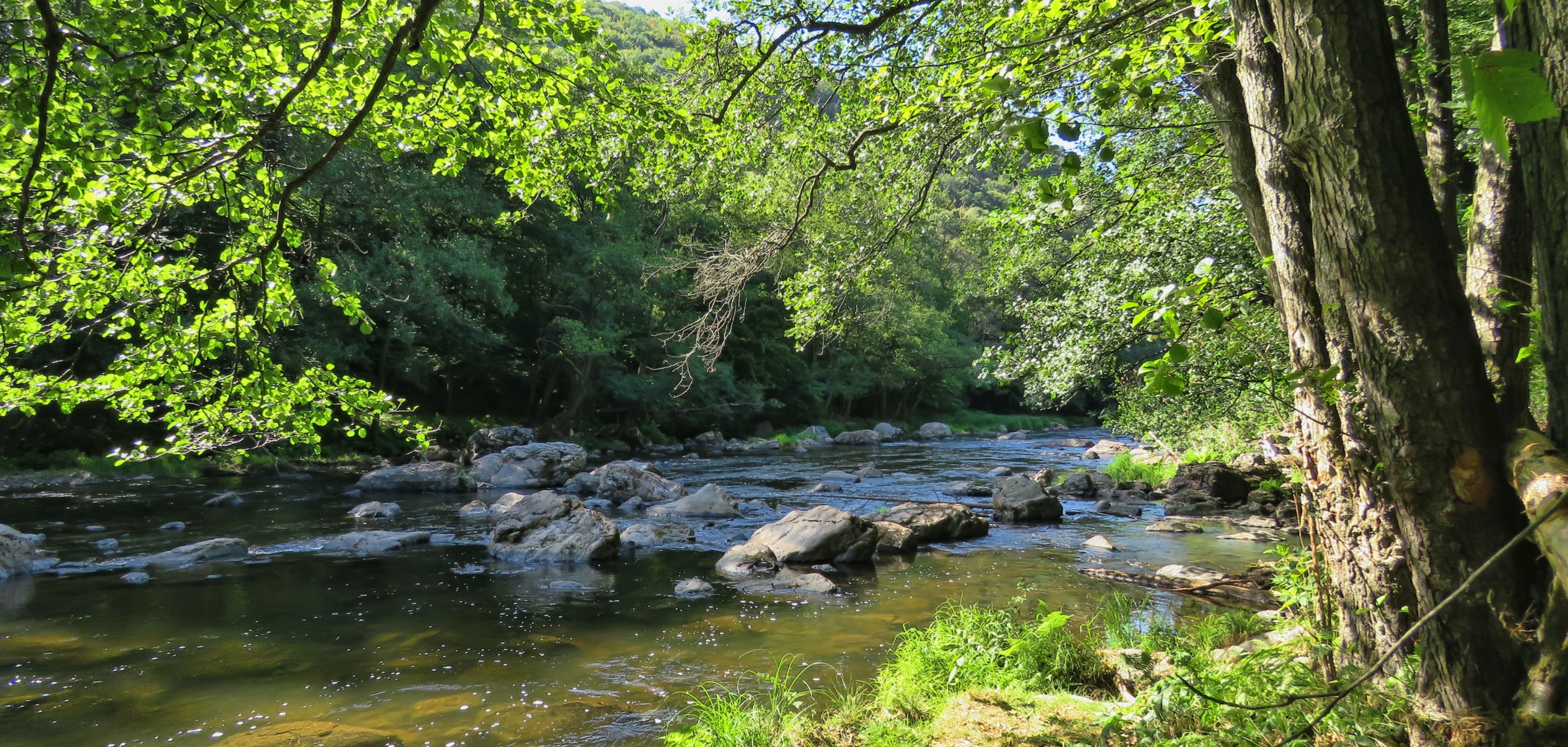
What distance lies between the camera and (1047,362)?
9211 millimetres

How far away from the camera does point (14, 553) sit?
29.8ft

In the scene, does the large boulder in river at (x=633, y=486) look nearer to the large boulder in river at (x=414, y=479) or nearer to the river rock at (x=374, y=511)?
the large boulder in river at (x=414, y=479)

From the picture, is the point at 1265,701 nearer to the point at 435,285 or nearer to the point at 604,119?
the point at 604,119

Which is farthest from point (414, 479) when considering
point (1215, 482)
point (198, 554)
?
point (1215, 482)

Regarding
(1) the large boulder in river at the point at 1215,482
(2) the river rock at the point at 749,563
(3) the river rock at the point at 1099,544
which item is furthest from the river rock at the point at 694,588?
(1) the large boulder in river at the point at 1215,482

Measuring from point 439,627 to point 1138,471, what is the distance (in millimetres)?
15942

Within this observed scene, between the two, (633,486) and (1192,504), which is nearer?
(1192,504)

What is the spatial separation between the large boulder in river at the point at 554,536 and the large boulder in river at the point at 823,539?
6.84 feet

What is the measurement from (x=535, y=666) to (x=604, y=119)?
14.3ft

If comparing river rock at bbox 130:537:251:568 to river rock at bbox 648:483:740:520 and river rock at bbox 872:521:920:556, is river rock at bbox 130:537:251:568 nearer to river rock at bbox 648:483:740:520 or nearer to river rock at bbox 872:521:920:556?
river rock at bbox 648:483:740:520

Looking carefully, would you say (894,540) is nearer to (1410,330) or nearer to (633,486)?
(633,486)

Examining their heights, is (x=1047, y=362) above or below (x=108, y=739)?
above

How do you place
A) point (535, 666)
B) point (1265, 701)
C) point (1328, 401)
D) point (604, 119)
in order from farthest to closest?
point (535, 666), point (604, 119), point (1265, 701), point (1328, 401)

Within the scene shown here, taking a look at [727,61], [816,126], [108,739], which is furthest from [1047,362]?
[108,739]
